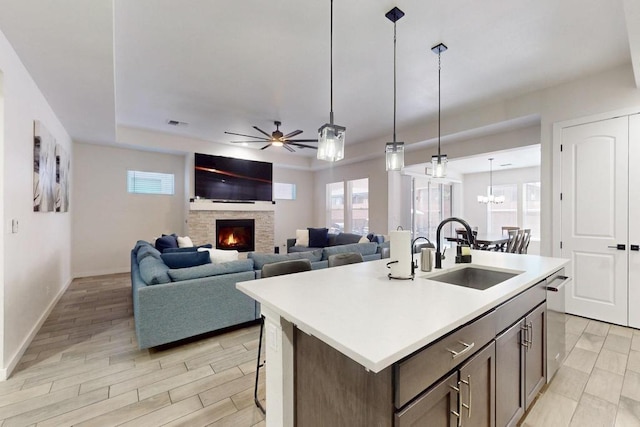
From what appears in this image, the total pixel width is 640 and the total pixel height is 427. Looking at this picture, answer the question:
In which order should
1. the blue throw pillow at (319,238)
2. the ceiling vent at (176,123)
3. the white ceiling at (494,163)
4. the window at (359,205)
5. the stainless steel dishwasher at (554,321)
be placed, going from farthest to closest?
the window at (359,205) → the blue throw pillow at (319,238) → the white ceiling at (494,163) → the ceiling vent at (176,123) → the stainless steel dishwasher at (554,321)

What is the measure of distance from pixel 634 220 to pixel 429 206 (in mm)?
4926

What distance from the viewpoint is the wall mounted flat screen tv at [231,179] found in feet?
20.5

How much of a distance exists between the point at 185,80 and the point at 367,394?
3.88 m

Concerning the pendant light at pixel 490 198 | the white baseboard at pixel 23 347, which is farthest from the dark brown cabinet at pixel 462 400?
the pendant light at pixel 490 198

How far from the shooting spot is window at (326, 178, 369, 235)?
7.43m

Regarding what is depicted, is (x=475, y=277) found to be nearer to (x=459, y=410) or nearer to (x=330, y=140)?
(x=459, y=410)

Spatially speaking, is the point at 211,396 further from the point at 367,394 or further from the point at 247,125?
the point at 247,125

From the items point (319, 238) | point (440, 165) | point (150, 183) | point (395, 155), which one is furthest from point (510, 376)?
point (150, 183)

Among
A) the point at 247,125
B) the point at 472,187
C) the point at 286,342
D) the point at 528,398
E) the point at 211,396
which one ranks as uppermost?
the point at 247,125

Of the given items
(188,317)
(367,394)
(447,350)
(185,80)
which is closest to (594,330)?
(447,350)

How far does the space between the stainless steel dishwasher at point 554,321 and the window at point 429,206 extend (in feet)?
17.0

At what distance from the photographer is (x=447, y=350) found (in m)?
1.11

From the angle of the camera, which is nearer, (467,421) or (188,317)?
(467,421)

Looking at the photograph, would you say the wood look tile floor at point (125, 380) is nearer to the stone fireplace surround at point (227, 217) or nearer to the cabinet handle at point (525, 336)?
the cabinet handle at point (525, 336)
